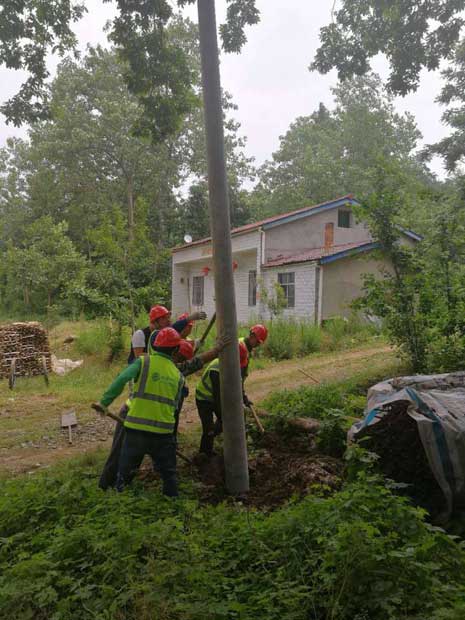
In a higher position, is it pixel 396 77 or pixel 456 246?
pixel 396 77

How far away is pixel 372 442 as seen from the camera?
4215 millimetres

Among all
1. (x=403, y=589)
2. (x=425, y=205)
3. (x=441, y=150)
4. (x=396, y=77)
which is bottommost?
(x=403, y=589)

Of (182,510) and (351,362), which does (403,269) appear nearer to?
(351,362)

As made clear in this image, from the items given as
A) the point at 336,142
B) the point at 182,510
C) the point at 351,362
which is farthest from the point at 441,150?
the point at 182,510

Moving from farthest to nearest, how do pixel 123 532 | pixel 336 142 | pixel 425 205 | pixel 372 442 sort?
→ pixel 336 142 → pixel 425 205 → pixel 372 442 → pixel 123 532

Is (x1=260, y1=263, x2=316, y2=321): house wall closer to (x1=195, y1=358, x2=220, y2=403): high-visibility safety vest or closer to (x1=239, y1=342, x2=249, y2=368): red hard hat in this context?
(x1=239, y1=342, x2=249, y2=368): red hard hat

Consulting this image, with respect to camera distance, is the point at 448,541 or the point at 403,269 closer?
the point at 448,541

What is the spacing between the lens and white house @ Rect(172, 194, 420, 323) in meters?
16.5

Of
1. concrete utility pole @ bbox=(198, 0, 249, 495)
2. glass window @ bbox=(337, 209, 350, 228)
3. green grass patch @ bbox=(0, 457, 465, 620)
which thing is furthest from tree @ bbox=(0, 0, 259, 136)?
glass window @ bbox=(337, 209, 350, 228)

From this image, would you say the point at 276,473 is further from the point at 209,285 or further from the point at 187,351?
the point at 209,285

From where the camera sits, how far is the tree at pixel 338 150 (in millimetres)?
31281

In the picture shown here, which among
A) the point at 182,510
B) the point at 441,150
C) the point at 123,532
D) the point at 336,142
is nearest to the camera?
the point at 123,532

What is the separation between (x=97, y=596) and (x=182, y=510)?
44.9 inches

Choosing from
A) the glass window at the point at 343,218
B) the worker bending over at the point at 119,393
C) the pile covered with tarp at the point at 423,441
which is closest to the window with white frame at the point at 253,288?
the glass window at the point at 343,218
